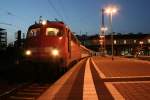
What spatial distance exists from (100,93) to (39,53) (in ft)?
34.9

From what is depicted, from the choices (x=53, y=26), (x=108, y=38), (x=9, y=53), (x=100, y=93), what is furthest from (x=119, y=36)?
(x=100, y=93)

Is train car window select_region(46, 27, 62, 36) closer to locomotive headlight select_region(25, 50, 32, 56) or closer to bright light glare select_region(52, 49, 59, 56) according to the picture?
bright light glare select_region(52, 49, 59, 56)

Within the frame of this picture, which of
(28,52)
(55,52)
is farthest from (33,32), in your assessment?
(55,52)

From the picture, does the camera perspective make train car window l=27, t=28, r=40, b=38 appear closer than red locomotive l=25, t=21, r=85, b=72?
No

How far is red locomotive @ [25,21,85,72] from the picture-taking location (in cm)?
2166

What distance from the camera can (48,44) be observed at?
72.6 feet

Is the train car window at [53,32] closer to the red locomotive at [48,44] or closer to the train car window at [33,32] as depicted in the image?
the red locomotive at [48,44]

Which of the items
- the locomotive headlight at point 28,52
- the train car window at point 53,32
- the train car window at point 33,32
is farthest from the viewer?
the train car window at point 33,32

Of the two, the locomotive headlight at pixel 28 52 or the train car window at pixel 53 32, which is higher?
the train car window at pixel 53 32

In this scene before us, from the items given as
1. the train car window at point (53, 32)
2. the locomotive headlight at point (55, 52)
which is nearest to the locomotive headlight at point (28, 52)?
the locomotive headlight at point (55, 52)

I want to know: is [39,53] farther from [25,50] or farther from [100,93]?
[100,93]

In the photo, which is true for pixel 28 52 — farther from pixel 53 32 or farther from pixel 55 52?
pixel 53 32

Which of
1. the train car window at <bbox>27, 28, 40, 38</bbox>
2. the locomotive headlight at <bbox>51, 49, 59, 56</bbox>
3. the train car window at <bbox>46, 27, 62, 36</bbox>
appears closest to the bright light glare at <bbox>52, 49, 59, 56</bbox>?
the locomotive headlight at <bbox>51, 49, 59, 56</bbox>

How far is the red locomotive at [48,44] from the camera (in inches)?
853
